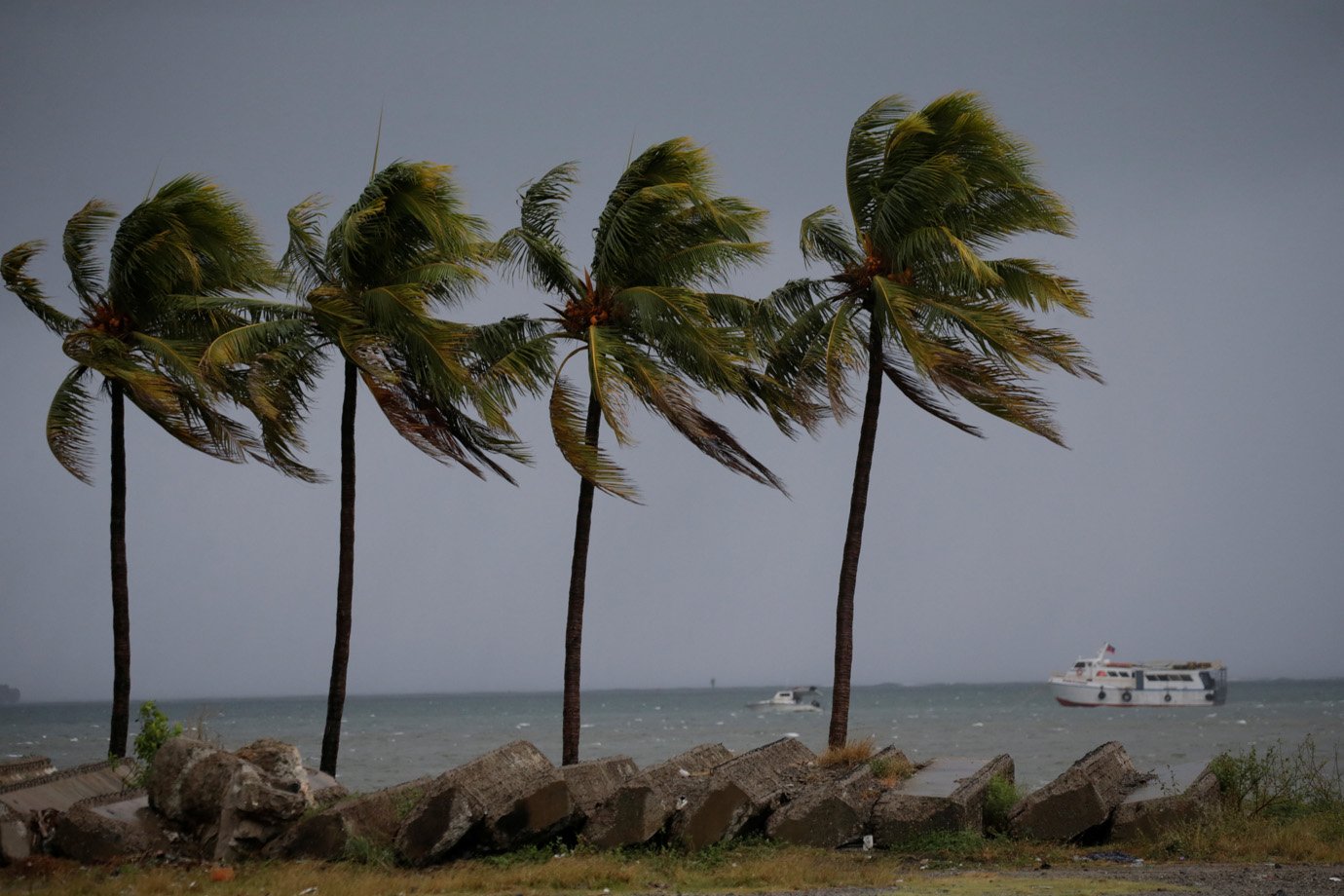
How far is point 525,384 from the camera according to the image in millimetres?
18750

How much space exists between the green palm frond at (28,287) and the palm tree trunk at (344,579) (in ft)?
18.5

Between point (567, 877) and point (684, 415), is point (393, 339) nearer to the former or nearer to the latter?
point (684, 415)

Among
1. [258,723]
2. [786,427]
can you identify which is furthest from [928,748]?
[258,723]

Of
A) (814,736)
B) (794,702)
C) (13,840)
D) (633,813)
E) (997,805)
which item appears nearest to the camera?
(13,840)

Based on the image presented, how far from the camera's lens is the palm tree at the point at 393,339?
18.8 m

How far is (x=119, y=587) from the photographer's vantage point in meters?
20.3

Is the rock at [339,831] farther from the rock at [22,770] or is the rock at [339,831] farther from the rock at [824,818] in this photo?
the rock at [824,818]

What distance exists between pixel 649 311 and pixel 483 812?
8312mm

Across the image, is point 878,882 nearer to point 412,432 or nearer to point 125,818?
point 125,818

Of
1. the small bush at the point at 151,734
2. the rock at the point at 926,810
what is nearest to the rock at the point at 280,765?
the small bush at the point at 151,734

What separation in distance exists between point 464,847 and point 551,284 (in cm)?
953

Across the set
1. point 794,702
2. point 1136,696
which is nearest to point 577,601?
point 1136,696

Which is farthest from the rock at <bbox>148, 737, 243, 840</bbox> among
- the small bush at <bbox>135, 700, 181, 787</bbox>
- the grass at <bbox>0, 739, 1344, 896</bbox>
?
the small bush at <bbox>135, 700, 181, 787</bbox>

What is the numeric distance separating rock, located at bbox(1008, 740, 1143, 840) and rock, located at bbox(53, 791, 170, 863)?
10.1 metres
